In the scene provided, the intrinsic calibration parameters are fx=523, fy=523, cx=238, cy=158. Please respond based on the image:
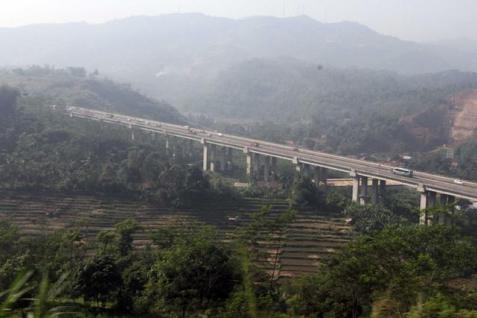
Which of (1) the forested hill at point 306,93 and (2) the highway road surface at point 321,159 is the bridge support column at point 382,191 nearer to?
(2) the highway road surface at point 321,159

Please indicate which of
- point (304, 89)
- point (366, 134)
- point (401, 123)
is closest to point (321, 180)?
point (366, 134)

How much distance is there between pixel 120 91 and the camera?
88062mm

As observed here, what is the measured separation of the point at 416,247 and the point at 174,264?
6.29 meters

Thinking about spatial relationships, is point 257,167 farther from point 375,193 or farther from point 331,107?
point 331,107

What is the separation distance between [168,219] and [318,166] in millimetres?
13199

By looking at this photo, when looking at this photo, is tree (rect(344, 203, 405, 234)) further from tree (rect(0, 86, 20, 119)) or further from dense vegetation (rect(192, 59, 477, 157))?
dense vegetation (rect(192, 59, 477, 157))

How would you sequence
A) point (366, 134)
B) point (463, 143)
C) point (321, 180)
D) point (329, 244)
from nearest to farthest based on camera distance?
point (329, 244) → point (321, 180) → point (463, 143) → point (366, 134)

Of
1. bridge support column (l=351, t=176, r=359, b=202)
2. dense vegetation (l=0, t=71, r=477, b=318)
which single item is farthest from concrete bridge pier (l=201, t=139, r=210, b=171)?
dense vegetation (l=0, t=71, r=477, b=318)

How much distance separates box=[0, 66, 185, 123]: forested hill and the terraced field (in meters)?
38.5

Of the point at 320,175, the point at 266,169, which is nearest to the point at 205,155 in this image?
the point at 266,169

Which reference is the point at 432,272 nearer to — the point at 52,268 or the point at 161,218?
the point at 52,268

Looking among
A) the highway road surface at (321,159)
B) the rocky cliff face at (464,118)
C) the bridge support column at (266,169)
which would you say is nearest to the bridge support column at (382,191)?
the highway road surface at (321,159)

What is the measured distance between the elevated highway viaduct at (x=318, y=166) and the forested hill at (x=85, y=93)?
16.5m

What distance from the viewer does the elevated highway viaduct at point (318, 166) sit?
1153 inches
